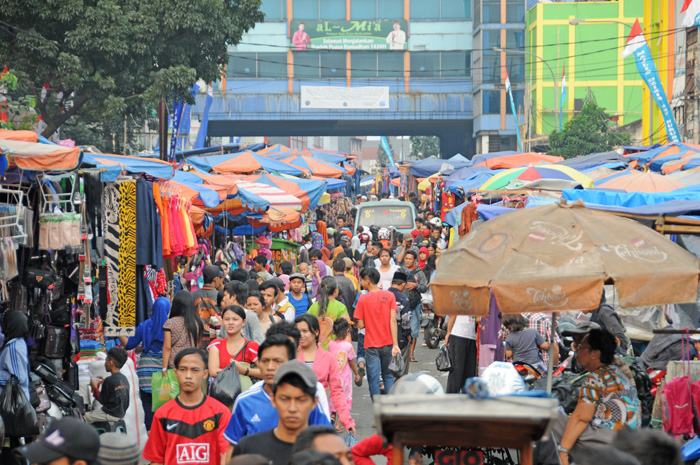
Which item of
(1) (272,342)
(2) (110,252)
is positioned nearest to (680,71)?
(2) (110,252)

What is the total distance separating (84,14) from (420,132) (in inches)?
1853

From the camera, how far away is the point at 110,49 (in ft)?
69.1

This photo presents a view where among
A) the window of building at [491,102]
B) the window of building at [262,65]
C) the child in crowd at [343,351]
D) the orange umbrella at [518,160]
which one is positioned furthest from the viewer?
the window of building at [262,65]

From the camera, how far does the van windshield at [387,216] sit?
26.2 meters

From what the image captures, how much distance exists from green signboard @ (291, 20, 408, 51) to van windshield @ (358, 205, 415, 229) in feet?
118

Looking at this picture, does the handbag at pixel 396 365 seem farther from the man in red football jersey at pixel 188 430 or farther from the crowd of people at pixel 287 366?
the man in red football jersey at pixel 188 430

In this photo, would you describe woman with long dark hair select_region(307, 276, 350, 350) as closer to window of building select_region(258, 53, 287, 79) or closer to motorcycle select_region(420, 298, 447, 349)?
motorcycle select_region(420, 298, 447, 349)

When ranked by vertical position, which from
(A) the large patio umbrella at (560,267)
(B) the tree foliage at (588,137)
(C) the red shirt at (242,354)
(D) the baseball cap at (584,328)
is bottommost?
(C) the red shirt at (242,354)

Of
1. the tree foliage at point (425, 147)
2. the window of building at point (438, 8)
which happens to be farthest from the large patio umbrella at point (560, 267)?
the tree foliage at point (425, 147)

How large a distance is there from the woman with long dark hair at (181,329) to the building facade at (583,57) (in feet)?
180

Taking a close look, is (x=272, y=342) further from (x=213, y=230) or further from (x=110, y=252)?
(x=213, y=230)

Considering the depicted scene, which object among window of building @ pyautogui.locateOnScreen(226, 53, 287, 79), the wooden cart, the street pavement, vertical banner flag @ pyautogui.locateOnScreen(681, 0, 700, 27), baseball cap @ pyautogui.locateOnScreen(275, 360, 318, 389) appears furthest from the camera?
window of building @ pyautogui.locateOnScreen(226, 53, 287, 79)

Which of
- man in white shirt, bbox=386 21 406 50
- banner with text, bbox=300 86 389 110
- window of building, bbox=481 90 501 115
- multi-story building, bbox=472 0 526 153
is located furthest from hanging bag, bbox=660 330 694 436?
man in white shirt, bbox=386 21 406 50

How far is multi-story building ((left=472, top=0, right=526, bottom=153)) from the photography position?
193 ft
